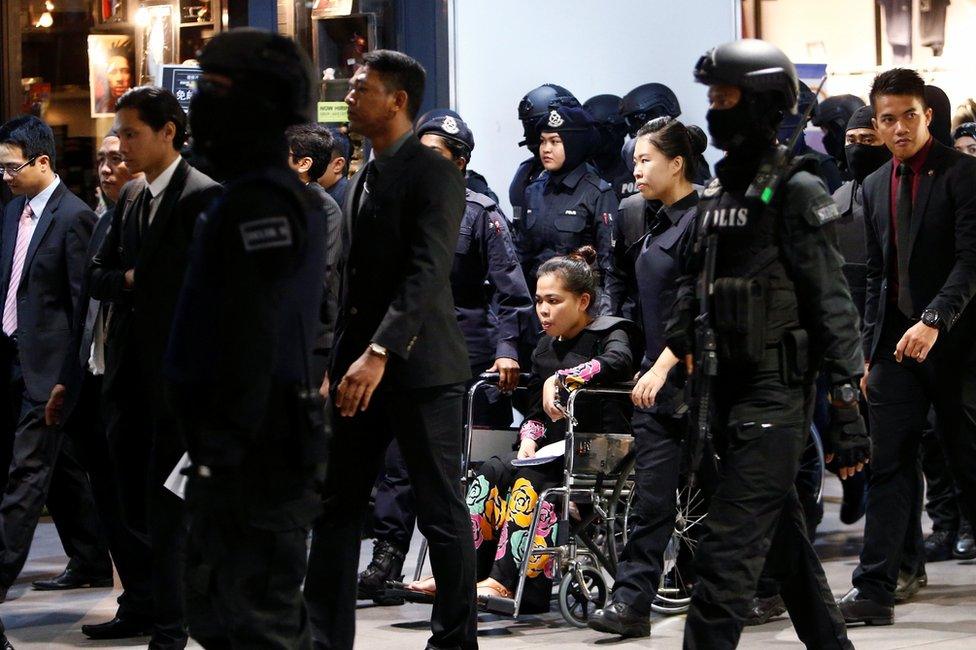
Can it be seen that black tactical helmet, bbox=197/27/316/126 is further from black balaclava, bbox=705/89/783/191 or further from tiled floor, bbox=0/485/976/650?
tiled floor, bbox=0/485/976/650

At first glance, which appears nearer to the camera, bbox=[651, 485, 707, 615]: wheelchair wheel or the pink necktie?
bbox=[651, 485, 707, 615]: wheelchair wheel

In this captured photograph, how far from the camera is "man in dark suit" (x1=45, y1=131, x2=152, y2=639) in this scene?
A: 6.27 metres

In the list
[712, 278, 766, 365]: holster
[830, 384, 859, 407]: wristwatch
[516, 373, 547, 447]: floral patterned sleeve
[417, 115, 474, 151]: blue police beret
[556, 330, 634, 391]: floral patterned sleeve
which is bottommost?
[516, 373, 547, 447]: floral patterned sleeve

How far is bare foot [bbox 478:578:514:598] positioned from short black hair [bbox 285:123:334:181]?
203 cm

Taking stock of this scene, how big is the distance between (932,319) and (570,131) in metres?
3.13

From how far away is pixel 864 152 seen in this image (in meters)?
7.63

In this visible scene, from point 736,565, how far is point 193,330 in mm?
1698

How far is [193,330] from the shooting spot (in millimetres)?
3744

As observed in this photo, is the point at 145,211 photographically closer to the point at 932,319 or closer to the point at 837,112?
the point at 932,319

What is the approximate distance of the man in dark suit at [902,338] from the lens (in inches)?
247

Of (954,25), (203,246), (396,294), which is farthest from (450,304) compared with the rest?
(954,25)

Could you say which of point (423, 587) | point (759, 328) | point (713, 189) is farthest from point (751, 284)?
point (423, 587)

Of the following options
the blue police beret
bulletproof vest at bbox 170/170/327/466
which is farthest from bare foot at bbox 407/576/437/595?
bulletproof vest at bbox 170/170/327/466

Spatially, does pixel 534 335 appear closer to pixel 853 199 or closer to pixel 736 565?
pixel 853 199
